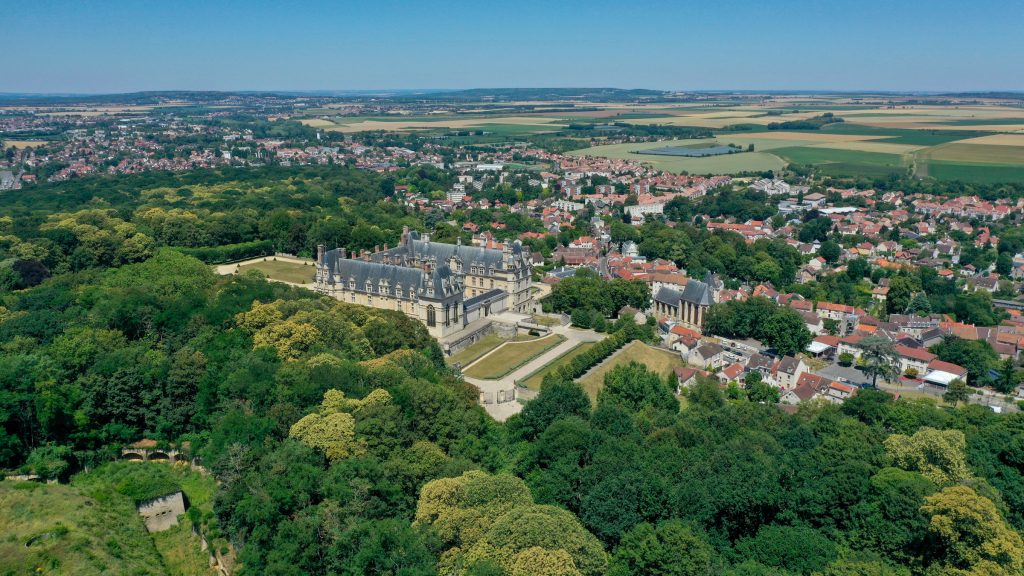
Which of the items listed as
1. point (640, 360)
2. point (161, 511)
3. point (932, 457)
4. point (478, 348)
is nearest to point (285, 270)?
point (478, 348)

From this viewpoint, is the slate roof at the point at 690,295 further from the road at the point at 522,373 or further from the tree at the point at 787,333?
the road at the point at 522,373

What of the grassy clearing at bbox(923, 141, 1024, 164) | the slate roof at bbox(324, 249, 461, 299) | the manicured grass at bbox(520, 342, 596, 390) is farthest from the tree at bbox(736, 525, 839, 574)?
the grassy clearing at bbox(923, 141, 1024, 164)

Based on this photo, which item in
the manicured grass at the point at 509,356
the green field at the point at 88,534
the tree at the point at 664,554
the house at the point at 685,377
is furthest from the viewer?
the manicured grass at the point at 509,356

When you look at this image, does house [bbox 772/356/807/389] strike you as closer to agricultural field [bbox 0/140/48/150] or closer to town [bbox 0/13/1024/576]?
town [bbox 0/13/1024/576]

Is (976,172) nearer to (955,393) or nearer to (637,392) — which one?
(955,393)

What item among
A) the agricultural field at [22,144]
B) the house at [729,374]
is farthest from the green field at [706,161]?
the agricultural field at [22,144]

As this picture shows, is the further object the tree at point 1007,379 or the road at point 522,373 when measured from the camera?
the tree at point 1007,379

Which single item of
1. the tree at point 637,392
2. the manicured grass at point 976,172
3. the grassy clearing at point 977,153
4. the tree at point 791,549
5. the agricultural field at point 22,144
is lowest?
the tree at point 637,392

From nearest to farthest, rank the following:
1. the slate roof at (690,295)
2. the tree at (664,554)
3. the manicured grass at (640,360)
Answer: the tree at (664,554) < the manicured grass at (640,360) < the slate roof at (690,295)
